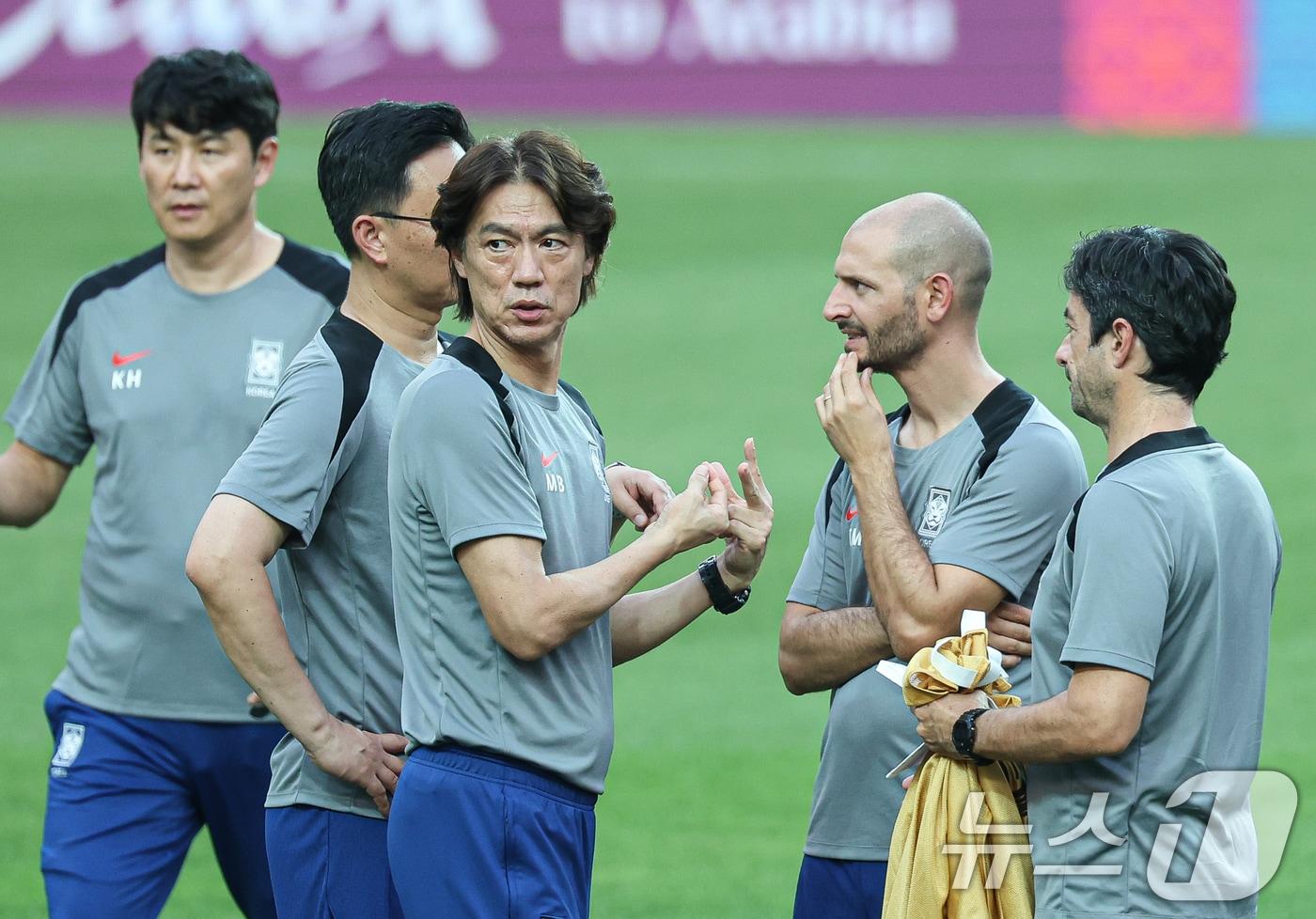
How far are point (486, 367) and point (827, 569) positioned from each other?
3.77 feet

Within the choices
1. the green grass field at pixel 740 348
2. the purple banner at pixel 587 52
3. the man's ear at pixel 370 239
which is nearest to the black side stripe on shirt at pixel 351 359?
the man's ear at pixel 370 239

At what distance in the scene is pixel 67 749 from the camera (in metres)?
4.96

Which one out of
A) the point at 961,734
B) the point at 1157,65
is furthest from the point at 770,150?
the point at 961,734

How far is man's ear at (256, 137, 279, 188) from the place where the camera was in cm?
549

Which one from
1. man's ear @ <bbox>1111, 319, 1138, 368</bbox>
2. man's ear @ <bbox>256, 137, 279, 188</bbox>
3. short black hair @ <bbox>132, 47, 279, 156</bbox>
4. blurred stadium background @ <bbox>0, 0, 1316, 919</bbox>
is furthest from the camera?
blurred stadium background @ <bbox>0, 0, 1316, 919</bbox>

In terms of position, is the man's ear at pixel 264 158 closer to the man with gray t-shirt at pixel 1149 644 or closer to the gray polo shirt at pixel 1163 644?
the man with gray t-shirt at pixel 1149 644

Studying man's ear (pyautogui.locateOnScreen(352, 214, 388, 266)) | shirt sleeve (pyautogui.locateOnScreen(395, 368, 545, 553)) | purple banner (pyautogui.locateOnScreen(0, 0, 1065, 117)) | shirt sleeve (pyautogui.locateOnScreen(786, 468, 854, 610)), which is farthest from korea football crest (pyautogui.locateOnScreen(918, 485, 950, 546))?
purple banner (pyautogui.locateOnScreen(0, 0, 1065, 117))

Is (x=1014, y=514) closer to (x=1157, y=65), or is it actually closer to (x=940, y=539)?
(x=940, y=539)

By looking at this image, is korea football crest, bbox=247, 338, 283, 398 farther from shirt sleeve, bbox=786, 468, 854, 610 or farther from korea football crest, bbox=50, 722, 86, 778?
shirt sleeve, bbox=786, 468, 854, 610

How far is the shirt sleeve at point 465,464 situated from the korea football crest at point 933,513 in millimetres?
998

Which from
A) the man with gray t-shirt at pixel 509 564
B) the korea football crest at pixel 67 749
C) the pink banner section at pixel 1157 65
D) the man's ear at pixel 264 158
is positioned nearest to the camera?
the man with gray t-shirt at pixel 509 564

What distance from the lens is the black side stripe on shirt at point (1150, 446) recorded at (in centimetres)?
365

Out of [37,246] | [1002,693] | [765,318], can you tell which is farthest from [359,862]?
[37,246]

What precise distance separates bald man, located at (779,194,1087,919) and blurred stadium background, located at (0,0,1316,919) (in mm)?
7579
